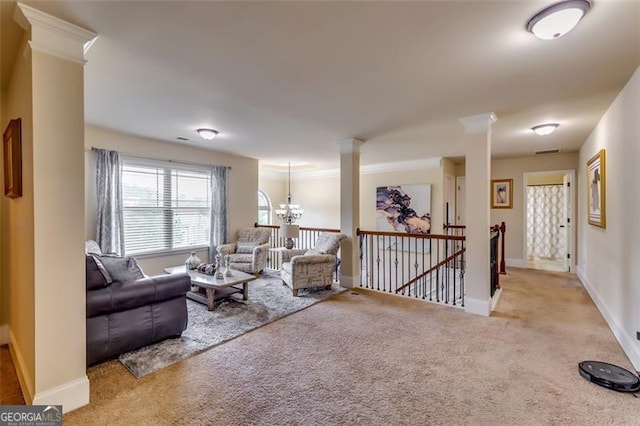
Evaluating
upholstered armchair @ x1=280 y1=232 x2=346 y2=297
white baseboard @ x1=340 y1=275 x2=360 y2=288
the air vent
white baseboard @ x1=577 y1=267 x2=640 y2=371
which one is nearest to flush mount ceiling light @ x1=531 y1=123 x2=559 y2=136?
the air vent

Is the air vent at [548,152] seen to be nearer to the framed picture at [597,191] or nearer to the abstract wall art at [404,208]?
the framed picture at [597,191]

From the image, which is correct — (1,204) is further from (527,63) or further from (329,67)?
(527,63)

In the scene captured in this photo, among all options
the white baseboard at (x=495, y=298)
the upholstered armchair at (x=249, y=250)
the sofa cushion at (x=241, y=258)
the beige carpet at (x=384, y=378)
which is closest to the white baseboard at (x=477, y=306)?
the beige carpet at (x=384, y=378)

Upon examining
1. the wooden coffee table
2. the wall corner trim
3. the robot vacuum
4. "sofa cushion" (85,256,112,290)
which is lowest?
the robot vacuum

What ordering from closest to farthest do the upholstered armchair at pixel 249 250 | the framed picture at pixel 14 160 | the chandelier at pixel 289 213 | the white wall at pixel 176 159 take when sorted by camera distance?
the framed picture at pixel 14 160, the white wall at pixel 176 159, the upholstered armchair at pixel 249 250, the chandelier at pixel 289 213

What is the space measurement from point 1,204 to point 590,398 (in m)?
5.03

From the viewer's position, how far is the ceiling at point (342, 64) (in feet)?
5.64

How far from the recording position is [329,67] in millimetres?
2352

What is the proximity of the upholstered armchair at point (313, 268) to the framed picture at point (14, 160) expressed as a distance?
115 inches

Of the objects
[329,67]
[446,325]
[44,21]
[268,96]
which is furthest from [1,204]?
[446,325]

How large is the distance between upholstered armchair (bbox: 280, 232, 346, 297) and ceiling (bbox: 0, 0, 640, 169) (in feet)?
6.02

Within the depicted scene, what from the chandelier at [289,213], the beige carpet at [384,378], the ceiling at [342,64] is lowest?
the beige carpet at [384,378]

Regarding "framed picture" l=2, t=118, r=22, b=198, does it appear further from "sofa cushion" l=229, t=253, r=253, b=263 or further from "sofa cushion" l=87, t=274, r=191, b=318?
"sofa cushion" l=229, t=253, r=253, b=263

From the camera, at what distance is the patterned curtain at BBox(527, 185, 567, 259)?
26.0 feet
